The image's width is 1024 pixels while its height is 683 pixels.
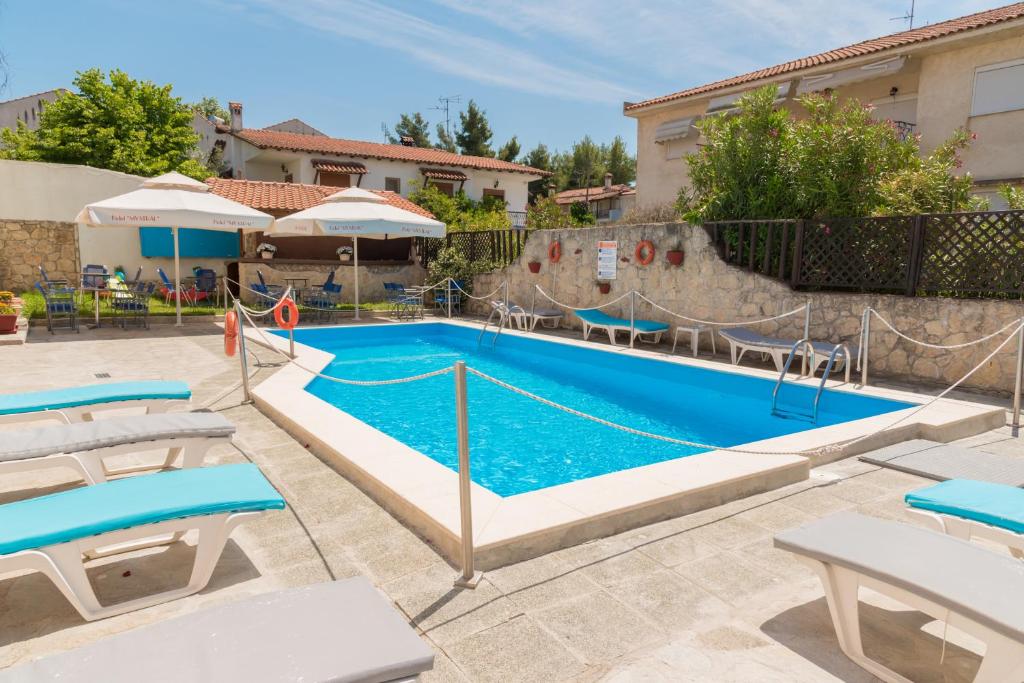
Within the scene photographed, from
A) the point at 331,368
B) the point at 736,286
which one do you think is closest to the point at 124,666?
the point at 331,368

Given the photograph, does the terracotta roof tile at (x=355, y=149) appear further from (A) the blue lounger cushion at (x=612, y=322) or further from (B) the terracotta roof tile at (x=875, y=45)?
(A) the blue lounger cushion at (x=612, y=322)

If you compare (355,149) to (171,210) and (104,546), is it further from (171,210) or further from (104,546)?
(104,546)

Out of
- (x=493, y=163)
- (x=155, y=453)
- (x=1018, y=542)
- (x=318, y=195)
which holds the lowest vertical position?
(x=155, y=453)

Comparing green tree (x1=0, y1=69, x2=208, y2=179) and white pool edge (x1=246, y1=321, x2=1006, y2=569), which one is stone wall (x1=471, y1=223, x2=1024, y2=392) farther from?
green tree (x1=0, y1=69, x2=208, y2=179)

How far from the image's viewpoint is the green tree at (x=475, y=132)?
143 feet

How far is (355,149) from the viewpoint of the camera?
27562mm

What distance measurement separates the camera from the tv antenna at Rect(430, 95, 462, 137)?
142 ft

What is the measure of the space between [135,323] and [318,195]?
8.22m

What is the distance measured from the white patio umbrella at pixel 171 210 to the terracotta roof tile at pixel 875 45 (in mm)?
13570

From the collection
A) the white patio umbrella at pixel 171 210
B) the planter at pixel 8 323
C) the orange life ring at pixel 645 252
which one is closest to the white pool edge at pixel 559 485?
the orange life ring at pixel 645 252

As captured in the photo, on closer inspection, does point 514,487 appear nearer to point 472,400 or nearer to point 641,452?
point 641,452

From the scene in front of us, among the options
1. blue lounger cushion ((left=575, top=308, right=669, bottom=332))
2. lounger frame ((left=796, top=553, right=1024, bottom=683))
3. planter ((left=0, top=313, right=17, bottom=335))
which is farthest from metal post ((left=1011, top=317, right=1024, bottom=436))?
planter ((left=0, top=313, right=17, bottom=335))

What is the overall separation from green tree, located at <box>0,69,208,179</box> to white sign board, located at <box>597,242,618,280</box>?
2063 centimetres

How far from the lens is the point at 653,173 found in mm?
20672
